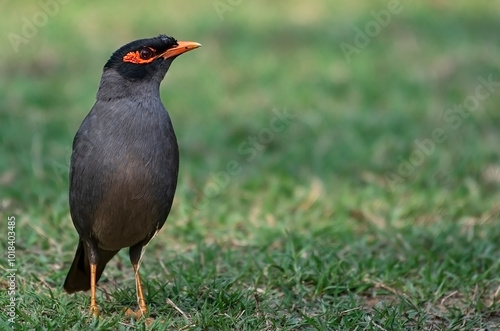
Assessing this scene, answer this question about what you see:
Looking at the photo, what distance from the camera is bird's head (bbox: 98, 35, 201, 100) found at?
4.73 m

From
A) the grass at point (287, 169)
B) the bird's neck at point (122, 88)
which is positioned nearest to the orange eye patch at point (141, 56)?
the bird's neck at point (122, 88)

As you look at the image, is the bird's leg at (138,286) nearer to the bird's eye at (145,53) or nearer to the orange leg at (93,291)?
→ the orange leg at (93,291)

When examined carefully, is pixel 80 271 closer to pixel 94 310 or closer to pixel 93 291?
pixel 93 291

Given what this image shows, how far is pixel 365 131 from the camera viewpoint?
8.78 meters

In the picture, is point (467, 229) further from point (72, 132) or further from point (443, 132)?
point (72, 132)

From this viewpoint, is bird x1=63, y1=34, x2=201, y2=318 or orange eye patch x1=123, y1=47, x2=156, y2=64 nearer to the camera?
bird x1=63, y1=34, x2=201, y2=318

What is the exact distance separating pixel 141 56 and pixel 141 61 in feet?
0.09

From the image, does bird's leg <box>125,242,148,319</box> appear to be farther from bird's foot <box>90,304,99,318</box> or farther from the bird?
bird's foot <box>90,304,99,318</box>

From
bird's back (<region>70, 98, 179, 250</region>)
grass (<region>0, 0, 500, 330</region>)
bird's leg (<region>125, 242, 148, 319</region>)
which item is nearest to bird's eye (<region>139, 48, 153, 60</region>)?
bird's back (<region>70, 98, 179, 250</region>)

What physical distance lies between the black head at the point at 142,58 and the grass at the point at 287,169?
3.83 ft

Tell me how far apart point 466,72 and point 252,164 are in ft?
11.6

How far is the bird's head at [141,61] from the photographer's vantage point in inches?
186

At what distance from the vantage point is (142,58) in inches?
187

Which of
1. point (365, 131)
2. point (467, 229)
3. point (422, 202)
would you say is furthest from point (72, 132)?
point (467, 229)
